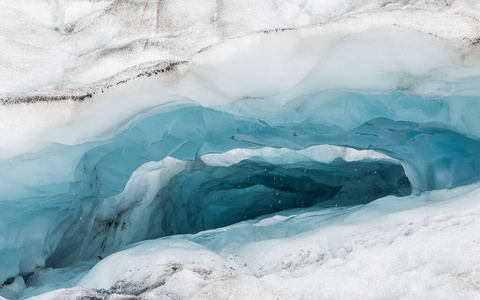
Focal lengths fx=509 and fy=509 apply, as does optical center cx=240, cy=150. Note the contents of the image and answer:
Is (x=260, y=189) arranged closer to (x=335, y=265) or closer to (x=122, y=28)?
(x=122, y=28)

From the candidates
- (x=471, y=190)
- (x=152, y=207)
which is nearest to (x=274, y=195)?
(x=152, y=207)

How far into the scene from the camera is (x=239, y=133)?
2.68 m

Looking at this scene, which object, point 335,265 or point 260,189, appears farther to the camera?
point 260,189

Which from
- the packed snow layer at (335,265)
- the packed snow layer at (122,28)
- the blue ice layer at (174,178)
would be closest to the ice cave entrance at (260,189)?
the blue ice layer at (174,178)

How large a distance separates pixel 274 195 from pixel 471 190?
2.08 metres

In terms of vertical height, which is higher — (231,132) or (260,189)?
(231,132)

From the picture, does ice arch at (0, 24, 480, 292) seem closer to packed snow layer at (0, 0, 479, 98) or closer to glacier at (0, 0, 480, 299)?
glacier at (0, 0, 480, 299)

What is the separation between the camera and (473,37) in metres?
1.94

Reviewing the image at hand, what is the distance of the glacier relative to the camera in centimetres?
171

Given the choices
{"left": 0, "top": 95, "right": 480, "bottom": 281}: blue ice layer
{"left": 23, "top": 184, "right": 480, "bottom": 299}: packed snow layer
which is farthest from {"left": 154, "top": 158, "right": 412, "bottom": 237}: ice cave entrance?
{"left": 23, "top": 184, "right": 480, "bottom": 299}: packed snow layer

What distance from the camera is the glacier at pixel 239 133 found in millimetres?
1710

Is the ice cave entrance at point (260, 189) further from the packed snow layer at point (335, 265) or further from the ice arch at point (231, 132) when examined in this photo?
the packed snow layer at point (335, 265)

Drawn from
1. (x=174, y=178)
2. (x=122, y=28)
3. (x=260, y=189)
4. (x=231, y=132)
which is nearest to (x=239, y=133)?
(x=231, y=132)

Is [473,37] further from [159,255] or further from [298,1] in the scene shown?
[159,255]
